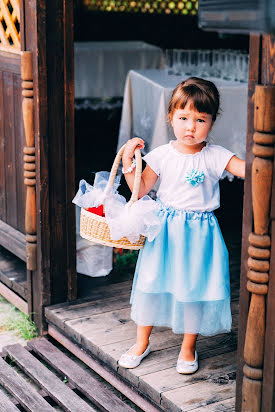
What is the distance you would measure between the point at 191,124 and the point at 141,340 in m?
1.11

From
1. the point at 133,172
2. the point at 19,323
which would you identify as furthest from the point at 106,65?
the point at 133,172

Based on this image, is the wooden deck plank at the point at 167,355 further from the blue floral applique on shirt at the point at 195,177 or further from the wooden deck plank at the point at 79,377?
the blue floral applique on shirt at the point at 195,177

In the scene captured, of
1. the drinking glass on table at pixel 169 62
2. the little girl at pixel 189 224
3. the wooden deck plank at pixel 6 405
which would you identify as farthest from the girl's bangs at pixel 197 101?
the drinking glass on table at pixel 169 62

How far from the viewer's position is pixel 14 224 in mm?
4230

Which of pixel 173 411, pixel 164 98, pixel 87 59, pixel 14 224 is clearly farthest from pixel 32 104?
pixel 87 59

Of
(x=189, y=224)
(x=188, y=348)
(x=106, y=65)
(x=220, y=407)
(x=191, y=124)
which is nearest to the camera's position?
(x=220, y=407)

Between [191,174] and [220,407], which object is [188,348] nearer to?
[220,407]

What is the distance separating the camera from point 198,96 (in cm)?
277

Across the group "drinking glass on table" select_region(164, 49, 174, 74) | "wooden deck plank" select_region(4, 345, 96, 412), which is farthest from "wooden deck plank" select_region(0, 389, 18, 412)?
"drinking glass on table" select_region(164, 49, 174, 74)

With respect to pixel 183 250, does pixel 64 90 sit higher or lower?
higher

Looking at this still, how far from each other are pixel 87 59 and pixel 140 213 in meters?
4.38

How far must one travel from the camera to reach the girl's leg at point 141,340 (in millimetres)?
3078

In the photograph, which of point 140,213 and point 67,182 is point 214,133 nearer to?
point 67,182

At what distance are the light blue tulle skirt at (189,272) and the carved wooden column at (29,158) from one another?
0.96 metres
